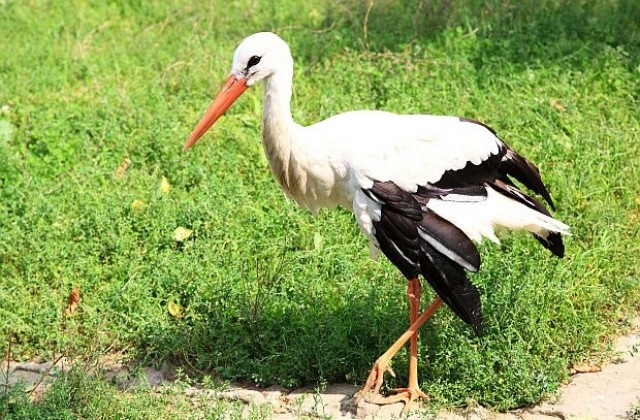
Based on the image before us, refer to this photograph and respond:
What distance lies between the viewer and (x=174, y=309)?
5.29 meters

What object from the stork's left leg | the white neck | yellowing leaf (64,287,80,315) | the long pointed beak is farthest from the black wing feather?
yellowing leaf (64,287,80,315)

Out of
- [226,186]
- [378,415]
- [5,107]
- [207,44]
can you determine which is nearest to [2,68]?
[5,107]

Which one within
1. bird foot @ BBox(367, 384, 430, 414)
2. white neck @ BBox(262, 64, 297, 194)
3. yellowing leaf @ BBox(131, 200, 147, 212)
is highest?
white neck @ BBox(262, 64, 297, 194)

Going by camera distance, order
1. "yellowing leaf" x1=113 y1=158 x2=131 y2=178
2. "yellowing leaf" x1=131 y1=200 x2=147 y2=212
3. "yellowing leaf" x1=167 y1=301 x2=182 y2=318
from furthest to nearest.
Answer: "yellowing leaf" x1=113 y1=158 x2=131 y2=178 → "yellowing leaf" x1=131 y1=200 x2=147 y2=212 → "yellowing leaf" x1=167 y1=301 x2=182 y2=318

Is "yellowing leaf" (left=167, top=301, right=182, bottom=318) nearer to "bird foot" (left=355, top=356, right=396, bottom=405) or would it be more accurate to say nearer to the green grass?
the green grass

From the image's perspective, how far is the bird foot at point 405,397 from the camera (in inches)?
184

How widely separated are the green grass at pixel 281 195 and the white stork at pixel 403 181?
0.39m

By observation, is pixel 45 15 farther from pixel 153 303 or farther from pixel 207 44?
pixel 153 303

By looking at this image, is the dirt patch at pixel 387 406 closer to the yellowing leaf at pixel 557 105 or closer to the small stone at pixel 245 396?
the small stone at pixel 245 396

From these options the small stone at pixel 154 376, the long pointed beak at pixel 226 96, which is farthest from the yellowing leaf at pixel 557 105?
the small stone at pixel 154 376

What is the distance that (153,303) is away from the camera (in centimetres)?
532

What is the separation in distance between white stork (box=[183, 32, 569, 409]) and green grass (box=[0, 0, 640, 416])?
39 centimetres

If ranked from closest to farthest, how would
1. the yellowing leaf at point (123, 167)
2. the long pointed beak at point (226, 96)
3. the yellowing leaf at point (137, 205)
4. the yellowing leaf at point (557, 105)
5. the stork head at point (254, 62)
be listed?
the stork head at point (254, 62)
the long pointed beak at point (226, 96)
the yellowing leaf at point (137, 205)
the yellowing leaf at point (123, 167)
the yellowing leaf at point (557, 105)

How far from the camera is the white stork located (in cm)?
441
